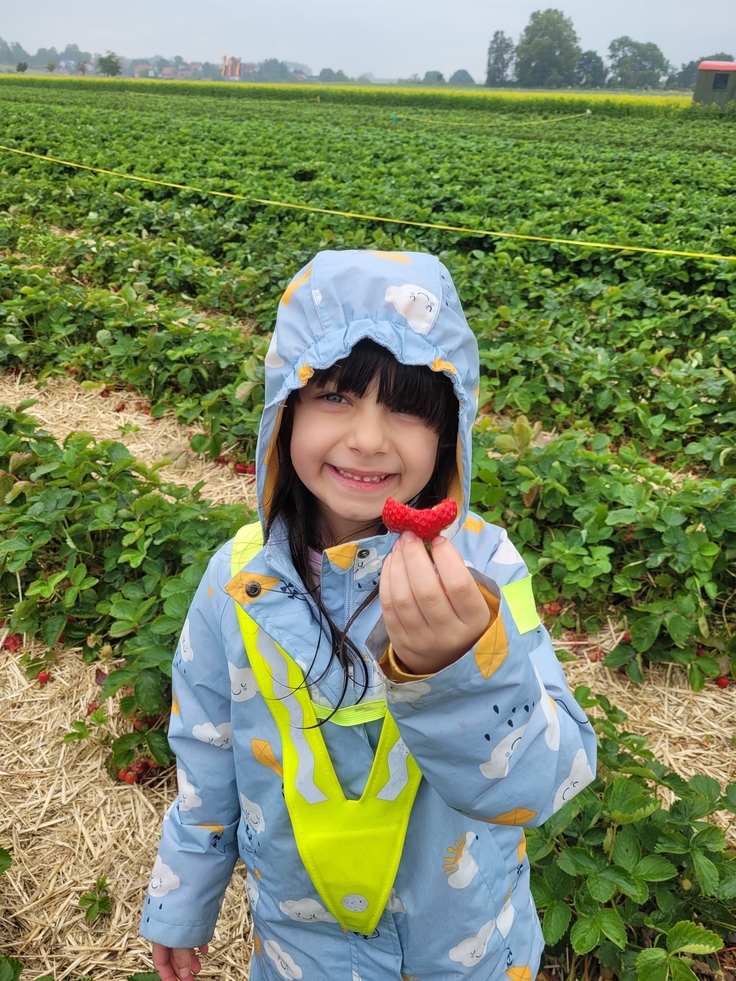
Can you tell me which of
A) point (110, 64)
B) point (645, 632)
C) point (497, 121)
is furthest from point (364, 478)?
point (110, 64)

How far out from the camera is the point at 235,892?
2.09 m

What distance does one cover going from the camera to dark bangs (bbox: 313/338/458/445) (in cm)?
108

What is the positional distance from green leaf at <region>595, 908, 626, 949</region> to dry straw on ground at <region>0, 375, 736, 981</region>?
0.87 metres

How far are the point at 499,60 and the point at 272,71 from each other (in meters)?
70.1

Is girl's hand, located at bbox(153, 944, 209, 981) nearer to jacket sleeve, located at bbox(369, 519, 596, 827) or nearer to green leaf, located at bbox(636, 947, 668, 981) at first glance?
jacket sleeve, located at bbox(369, 519, 596, 827)

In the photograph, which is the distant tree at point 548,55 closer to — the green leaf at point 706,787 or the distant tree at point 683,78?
the distant tree at point 683,78

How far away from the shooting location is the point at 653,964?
152 cm

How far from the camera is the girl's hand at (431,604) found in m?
0.75

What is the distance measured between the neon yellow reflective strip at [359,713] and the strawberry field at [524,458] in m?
0.92

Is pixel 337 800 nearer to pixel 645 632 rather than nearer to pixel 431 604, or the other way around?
pixel 431 604

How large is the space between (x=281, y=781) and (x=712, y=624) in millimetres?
2396

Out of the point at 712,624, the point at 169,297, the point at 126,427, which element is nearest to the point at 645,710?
the point at 712,624

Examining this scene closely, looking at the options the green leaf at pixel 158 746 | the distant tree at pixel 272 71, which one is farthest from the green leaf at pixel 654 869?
the distant tree at pixel 272 71

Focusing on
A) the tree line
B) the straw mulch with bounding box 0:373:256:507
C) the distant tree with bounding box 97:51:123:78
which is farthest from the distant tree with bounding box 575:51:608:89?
the straw mulch with bounding box 0:373:256:507
